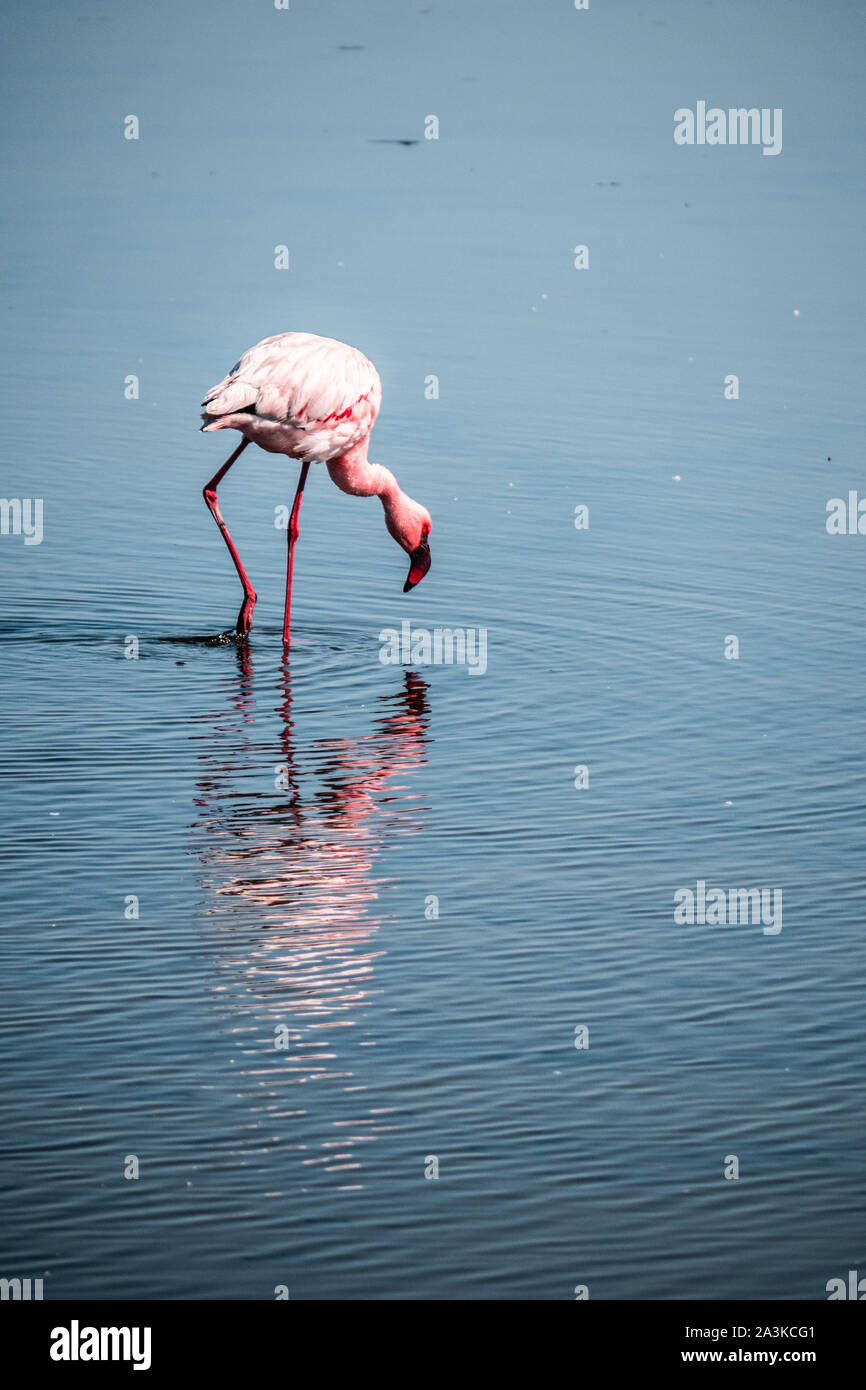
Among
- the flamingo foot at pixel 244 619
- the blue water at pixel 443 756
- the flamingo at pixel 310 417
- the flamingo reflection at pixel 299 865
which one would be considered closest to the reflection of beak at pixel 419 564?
the flamingo at pixel 310 417

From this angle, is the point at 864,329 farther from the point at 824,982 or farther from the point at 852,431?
the point at 824,982

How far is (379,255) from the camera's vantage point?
24.0 m

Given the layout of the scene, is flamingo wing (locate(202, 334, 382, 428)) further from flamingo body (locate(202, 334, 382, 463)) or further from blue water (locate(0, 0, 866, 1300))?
blue water (locate(0, 0, 866, 1300))

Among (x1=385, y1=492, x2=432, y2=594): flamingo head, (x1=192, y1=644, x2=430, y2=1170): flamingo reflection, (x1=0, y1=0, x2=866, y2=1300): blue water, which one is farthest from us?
(x1=385, y1=492, x2=432, y2=594): flamingo head

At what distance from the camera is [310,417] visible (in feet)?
44.2

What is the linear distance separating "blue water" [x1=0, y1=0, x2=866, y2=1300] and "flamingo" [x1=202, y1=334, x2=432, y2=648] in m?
0.48

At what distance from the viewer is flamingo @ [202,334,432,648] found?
13.2 metres

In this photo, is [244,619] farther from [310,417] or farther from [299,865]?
[299,865]

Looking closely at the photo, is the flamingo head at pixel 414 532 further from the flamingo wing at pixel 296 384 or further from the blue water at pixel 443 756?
the flamingo wing at pixel 296 384

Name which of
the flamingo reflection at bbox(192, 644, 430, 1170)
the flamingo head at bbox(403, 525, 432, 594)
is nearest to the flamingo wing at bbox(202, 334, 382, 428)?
the flamingo head at bbox(403, 525, 432, 594)

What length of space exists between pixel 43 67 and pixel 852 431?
59.7 feet

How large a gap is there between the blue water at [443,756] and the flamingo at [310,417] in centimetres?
48

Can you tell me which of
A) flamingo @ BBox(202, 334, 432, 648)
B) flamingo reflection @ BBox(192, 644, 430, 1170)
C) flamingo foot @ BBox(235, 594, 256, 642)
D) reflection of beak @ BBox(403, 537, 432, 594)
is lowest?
flamingo reflection @ BBox(192, 644, 430, 1170)

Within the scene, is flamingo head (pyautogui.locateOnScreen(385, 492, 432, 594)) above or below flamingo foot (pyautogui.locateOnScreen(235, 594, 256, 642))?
above
